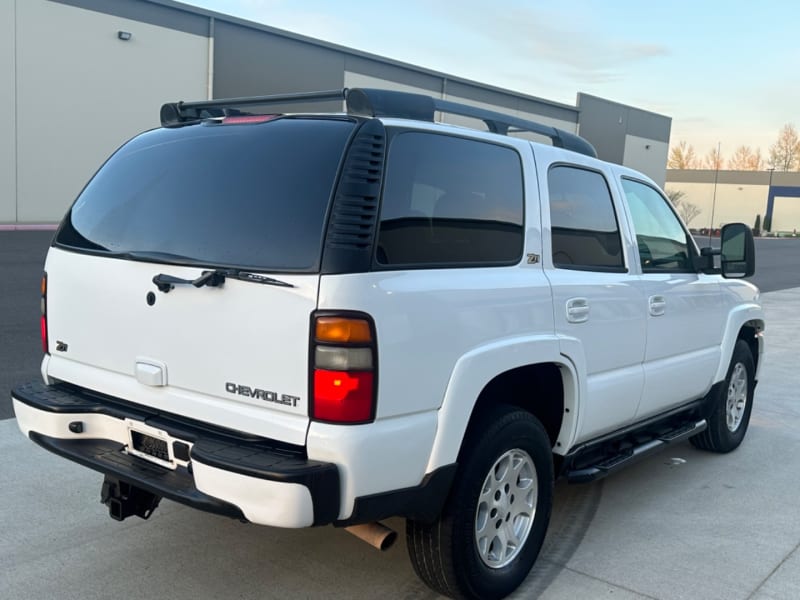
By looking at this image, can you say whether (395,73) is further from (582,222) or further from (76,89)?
(582,222)

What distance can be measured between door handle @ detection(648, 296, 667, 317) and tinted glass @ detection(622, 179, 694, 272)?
18 cm

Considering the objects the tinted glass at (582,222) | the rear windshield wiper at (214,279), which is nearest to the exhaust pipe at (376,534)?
the rear windshield wiper at (214,279)

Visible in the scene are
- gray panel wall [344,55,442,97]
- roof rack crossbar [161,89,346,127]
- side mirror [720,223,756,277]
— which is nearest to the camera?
roof rack crossbar [161,89,346,127]

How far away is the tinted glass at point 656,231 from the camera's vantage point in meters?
4.51

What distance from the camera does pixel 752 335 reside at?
19.3 ft

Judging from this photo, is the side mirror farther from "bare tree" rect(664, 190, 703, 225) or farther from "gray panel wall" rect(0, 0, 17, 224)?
"bare tree" rect(664, 190, 703, 225)

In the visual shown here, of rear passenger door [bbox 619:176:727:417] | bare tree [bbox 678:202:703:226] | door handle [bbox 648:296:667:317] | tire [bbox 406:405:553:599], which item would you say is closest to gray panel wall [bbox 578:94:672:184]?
bare tree [bbox 678:202:703:226]

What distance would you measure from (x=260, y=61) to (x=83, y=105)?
623cm

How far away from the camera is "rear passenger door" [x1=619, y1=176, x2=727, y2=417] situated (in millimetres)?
4406

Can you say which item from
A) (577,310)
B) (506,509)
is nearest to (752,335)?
(577,310)

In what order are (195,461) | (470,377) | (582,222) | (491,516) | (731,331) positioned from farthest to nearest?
(731,331)
(582,222)
(491,516)
(470,377)
(195,461)

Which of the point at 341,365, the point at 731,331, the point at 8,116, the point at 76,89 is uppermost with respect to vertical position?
the point at 76,89

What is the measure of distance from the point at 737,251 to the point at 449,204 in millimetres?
2724

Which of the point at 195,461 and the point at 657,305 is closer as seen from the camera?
the point at 195,461
